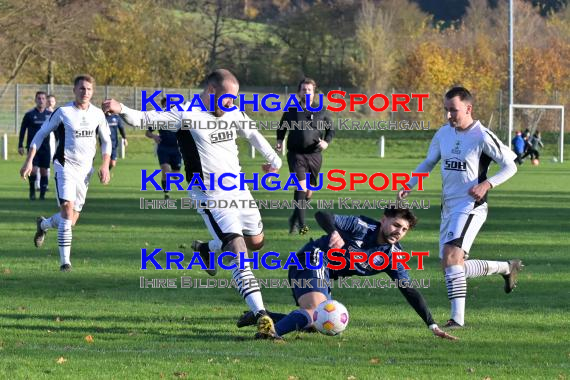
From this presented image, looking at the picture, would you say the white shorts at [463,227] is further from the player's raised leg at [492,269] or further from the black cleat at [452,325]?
the black cleat at [452,325]

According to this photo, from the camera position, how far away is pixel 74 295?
455 inches

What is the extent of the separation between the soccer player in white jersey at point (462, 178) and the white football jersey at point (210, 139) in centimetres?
145

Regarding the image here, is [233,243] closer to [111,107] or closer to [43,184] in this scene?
[111,107]

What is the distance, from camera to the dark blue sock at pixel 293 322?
8.97m

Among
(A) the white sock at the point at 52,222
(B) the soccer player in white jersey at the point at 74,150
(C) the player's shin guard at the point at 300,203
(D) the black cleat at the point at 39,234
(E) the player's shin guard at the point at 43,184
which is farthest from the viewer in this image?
(E) the player's shin guard at the point at 43,184

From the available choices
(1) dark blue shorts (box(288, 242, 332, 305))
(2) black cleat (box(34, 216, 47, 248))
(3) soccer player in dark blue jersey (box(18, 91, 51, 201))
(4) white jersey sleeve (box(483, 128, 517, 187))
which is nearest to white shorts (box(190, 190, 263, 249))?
(1) dark blue shorts (box(288, 242, 332, 305))

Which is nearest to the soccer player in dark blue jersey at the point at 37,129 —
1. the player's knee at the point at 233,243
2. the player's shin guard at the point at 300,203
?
the player's shin guard at the point at 300,203

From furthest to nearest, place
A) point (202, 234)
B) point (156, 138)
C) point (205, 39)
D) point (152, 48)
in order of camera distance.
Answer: point (205, 39)
point (152, 48)
point (156, 138)
point (202, 234)

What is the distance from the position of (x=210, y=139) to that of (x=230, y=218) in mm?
694

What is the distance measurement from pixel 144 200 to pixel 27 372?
57.9 ft

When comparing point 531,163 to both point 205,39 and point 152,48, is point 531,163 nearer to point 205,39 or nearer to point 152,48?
point 152,48

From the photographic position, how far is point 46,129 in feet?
44.4

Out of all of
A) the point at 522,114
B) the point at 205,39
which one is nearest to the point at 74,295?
the point at 522,114

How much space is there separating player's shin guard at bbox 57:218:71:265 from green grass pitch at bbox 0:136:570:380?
34 centimetres
